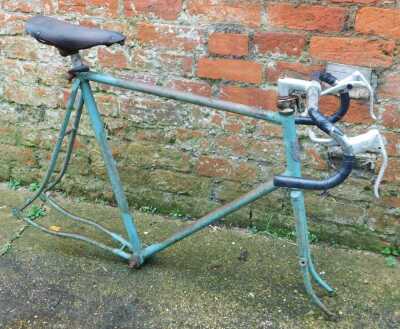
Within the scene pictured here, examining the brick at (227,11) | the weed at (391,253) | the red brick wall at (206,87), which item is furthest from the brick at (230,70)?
the weed at (391,253)

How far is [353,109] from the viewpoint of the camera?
7.04 ft

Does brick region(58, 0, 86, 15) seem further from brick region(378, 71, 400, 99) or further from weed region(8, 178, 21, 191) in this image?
brick region(378, 71, 400, 99)

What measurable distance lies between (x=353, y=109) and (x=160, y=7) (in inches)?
37.3

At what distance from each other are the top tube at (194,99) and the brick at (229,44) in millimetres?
423

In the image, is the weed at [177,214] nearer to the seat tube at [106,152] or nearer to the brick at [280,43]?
the seat tube at [106,152]

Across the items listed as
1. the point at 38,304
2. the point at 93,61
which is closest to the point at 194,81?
the point at 93,61

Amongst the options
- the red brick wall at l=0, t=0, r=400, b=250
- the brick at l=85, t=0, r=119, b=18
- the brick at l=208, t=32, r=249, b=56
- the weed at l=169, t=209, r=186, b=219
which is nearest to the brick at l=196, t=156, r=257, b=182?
the red brick wall at l=0, t=0, r=400, b=250

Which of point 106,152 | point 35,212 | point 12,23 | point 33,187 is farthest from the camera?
point 33,187

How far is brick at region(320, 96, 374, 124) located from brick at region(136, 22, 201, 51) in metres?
0.62

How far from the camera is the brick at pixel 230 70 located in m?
2.21

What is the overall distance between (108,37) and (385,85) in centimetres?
112

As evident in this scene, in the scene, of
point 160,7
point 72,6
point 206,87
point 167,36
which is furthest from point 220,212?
point 72,6

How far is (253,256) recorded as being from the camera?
2344mm

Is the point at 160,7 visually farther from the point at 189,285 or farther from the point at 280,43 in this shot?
the point at 189,285
